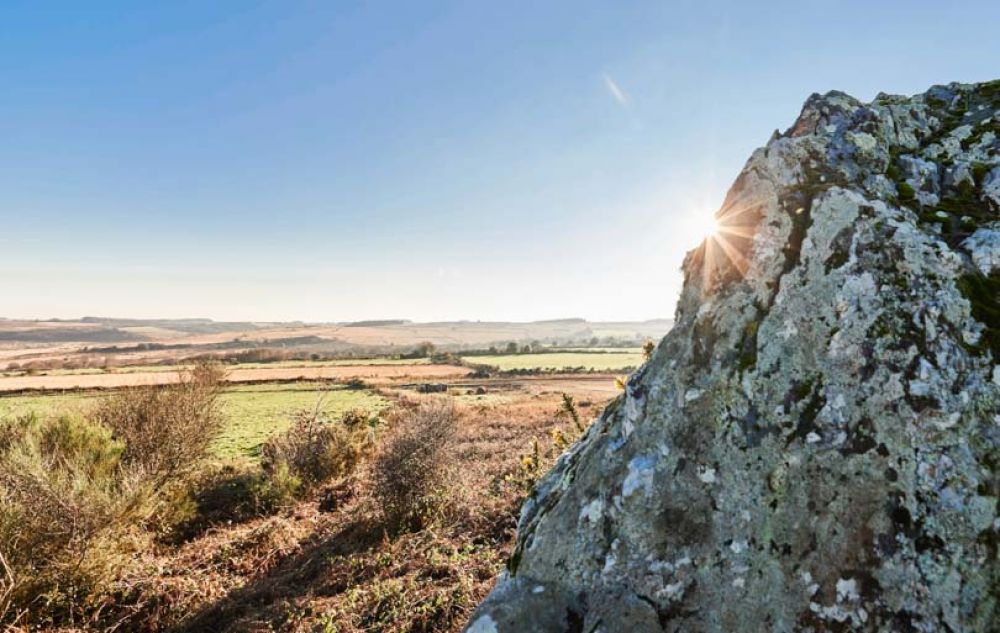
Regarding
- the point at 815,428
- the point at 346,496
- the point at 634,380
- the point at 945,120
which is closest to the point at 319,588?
the point at 346,496

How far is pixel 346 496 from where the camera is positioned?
16.2m

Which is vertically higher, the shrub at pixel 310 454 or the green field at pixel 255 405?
the shrub at pixel 310 454

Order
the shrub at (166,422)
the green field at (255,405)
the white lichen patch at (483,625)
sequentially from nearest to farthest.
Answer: the white lichen patch at (483,625)
the shrub at (166,422)
the green field at (255,405)

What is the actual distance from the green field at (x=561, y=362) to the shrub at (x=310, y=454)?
66.3 meters

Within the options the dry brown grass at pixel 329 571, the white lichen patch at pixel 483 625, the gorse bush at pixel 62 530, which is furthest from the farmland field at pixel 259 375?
the white lichen patch at pixel 483 625

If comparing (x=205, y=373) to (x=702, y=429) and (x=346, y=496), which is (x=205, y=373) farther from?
(x=702, y=429)

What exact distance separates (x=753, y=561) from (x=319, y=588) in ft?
29.7

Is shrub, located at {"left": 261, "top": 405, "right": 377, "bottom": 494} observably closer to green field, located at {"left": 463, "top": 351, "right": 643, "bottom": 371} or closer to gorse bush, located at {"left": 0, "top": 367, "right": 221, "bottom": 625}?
gorse bush, located at {"left": 0, "top": 367, "right": 221, "bottom": 625}

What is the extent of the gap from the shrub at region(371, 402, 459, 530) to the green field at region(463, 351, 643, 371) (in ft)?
238

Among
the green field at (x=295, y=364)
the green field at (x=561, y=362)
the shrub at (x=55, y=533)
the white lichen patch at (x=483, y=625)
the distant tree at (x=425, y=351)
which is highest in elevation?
the white lichen patch at (x=483, y=625)

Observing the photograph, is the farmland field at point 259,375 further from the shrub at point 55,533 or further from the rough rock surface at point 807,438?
the rough rock surface at point 807,438

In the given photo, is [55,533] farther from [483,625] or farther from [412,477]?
[483,625]

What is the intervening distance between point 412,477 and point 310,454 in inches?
295

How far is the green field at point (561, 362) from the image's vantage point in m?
89.9
